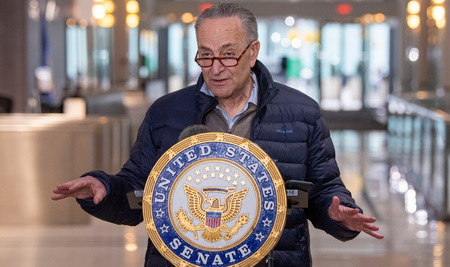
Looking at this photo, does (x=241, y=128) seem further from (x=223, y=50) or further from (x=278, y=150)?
Answer: (x=223, y=50)

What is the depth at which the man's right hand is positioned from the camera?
2.61m

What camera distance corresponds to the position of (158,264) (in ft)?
9.28

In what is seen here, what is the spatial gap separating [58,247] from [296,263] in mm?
4766

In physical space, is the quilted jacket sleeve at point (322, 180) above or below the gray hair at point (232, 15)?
below

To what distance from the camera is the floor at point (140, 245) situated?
22.7 ft

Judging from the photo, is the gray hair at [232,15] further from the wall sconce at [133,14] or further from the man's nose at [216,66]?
the wall sconce at [133,14]

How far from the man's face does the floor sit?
421cm

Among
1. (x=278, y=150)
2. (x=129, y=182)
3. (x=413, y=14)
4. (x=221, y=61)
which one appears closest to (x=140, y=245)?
(x=129, y=182)

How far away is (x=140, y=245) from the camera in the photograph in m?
7.46

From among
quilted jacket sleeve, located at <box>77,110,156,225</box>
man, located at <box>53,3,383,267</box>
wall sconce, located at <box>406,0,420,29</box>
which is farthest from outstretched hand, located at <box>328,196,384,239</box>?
wall sconce, located at <box>406,0,420,29</box>

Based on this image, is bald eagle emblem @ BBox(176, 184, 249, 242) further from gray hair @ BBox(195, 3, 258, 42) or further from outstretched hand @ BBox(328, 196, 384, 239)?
gray hair @ BBox(195, 3, 258, 42)

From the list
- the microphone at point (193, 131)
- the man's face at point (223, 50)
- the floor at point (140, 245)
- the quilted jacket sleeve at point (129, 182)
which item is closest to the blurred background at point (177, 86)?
the floor at point (140, 245)

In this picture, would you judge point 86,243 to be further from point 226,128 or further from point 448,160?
point 226,128

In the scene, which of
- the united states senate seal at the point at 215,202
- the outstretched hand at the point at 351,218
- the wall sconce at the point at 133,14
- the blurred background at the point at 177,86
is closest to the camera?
the united states senate seal at the point at 215,202
